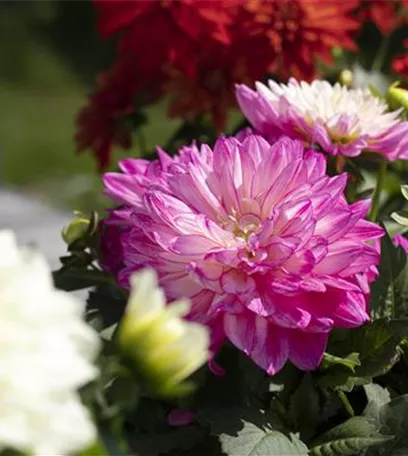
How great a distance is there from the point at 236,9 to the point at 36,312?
0.55 meters

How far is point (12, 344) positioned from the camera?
0.95 ft

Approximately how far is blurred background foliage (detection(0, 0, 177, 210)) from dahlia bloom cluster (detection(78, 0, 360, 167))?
10.1ft

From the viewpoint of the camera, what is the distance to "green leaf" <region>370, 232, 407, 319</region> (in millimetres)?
540

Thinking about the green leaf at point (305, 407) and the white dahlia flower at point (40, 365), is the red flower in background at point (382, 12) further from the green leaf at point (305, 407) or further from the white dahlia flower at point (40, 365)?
the white dahlia flower at point (40, 365)

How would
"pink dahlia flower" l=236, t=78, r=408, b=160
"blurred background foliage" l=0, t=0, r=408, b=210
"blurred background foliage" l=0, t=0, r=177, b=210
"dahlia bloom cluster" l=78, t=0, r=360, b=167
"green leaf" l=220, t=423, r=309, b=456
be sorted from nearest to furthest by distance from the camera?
"green leaf" l=220, t=423, r=309, b=456
"pink dahlia flower" l=236, t=78, r=408, b=160
"dahlia bloom cluster" l=78, t=0, r=360, b=167
"blurred background foliage" l=0, t=0, r=408, b=210
"blurred background foliage" l=0, t=0, r=177, b=210

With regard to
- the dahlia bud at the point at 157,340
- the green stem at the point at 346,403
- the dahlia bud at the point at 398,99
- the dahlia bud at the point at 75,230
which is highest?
the dahlia bud at the point at 157,340

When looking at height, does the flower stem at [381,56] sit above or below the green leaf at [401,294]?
below

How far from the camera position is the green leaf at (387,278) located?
0.54 m

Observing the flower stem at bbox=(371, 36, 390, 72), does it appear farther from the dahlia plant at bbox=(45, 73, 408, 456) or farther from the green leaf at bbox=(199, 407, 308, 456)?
the green leaf at bbox=(199, 407, 308, 456)

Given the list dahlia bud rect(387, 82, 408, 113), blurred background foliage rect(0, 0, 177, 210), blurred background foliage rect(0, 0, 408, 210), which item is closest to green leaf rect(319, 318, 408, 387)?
dahlia bud rect(387, 82, 408, 113)

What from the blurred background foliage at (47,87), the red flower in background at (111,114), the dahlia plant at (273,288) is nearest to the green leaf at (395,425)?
the dahlia plant at (273,288)

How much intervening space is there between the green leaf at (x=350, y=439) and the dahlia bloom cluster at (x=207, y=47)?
1.24 feet

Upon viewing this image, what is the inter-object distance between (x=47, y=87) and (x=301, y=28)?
4.78 meters

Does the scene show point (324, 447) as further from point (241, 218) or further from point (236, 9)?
point (236, 9)
